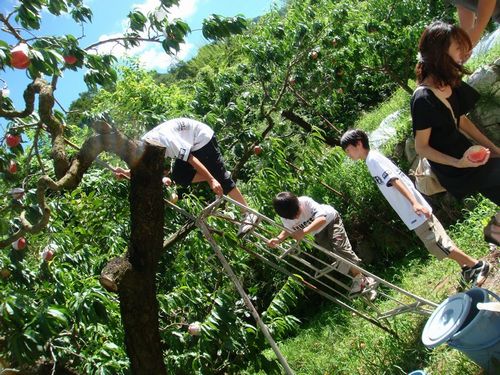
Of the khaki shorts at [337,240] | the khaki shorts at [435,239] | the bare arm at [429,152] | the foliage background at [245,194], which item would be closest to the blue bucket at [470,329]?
the bare arm at [429,152]

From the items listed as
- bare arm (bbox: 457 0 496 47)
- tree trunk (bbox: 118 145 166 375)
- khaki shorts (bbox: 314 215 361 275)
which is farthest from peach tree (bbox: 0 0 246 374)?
khaki shorts (bbox: 314 215 361 275)

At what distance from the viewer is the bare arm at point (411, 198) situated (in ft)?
10.6

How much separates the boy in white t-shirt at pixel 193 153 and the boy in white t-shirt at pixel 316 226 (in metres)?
0.26

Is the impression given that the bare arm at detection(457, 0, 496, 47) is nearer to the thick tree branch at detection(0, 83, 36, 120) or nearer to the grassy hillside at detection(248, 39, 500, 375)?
the grassy hillside at detection(248, 39, 500, 375)

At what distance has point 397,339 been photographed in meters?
3.74

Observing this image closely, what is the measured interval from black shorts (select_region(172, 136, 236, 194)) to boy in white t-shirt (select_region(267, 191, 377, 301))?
441 millimetres

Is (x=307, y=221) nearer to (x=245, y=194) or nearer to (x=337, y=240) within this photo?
(x=337, y=240)

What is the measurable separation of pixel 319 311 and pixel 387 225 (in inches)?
58.9

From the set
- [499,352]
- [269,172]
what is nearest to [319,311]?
[269,172]

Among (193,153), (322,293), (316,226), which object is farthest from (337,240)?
(193,153)

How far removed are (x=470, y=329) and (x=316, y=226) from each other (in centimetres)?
171

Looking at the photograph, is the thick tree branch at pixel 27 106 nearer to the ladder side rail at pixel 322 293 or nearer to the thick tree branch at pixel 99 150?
the thick tree branch at pixel 99 150

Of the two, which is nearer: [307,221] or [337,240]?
[307,221]

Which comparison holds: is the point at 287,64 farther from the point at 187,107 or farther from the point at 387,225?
the point at 387,225
